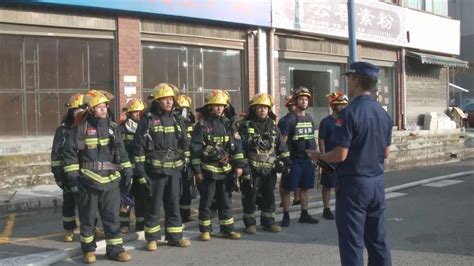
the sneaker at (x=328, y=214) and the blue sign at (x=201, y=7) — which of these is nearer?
the sneaker at (x=328, y=214)

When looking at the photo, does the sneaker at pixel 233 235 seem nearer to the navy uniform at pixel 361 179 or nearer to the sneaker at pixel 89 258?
the sneaker at pixel 89 258

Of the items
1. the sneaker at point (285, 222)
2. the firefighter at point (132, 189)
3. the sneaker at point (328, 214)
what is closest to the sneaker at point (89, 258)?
the firefighter at point (132, 189)

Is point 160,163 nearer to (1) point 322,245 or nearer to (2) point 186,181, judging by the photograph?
(2) point 186,181

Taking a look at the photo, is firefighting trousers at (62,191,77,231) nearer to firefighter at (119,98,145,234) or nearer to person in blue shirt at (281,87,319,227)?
firefighter at (119,98,145,234)

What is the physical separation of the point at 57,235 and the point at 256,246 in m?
2.86

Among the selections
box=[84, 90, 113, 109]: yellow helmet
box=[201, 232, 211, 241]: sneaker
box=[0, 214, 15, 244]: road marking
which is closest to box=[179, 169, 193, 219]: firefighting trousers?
box=[201, 232, 211, 241]: sneaker

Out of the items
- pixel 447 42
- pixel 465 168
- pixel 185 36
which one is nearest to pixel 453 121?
pixel 447 42

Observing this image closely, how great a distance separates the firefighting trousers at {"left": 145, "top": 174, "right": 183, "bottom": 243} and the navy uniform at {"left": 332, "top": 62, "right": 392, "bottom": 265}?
2.72 metres

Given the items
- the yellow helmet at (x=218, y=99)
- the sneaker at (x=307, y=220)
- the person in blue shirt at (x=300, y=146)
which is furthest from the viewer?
the sneaker at (x=307, y=220)

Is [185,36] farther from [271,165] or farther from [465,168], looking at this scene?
[465,168]

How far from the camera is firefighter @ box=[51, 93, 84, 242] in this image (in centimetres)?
670

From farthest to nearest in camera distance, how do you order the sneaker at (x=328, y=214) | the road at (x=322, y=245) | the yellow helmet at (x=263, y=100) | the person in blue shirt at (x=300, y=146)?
the sneaker at (x=328, y=214)
the person in blue shirt at (x=300, y=146)
the yellow helmet at (x=263, y=100)
the road at (x=322, y=245)

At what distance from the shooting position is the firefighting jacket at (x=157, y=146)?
21.7ft

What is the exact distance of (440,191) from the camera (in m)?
11.0
